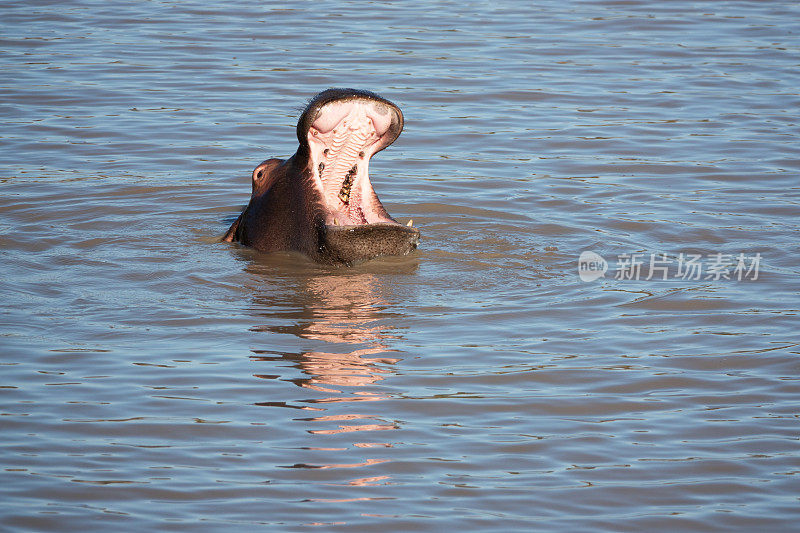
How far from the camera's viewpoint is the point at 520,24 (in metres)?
17.4

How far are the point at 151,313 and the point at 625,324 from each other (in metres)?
2.79

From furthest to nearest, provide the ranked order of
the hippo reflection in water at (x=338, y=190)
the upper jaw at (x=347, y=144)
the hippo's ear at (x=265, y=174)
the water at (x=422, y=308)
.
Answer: the hippo's ear at (x=265, y=174), the hippo reflection in water at (x=338, y=190), the upper jaw at (x=347, y=144), the water at (x=422, y=308)

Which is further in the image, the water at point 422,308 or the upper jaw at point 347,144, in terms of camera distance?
the upper jaw at point 347,144

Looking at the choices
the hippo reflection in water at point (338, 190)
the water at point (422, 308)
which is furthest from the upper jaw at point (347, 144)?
the water at point (422, 308)

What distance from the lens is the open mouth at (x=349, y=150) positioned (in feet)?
24.5

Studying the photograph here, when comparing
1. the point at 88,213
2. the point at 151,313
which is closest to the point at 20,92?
the point at 88,213

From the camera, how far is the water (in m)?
5.04

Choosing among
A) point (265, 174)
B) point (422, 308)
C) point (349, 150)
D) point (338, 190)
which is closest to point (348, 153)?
point (349, 150)

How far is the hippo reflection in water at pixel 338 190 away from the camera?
7.51 m

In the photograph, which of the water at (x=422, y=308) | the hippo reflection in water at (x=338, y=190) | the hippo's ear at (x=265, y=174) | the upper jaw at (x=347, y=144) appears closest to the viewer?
the water at (x=422, y=308)

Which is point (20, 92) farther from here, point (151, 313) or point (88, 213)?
point (151, 313)

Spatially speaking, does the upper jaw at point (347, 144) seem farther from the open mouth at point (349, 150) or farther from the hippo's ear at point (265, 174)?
the hippo's ear at point (265, 174)

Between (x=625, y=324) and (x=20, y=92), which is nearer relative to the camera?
(x=625, y=324)

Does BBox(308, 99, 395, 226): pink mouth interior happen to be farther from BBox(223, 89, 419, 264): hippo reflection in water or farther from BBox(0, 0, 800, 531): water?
BBox(0, 0, 800, 531): water
